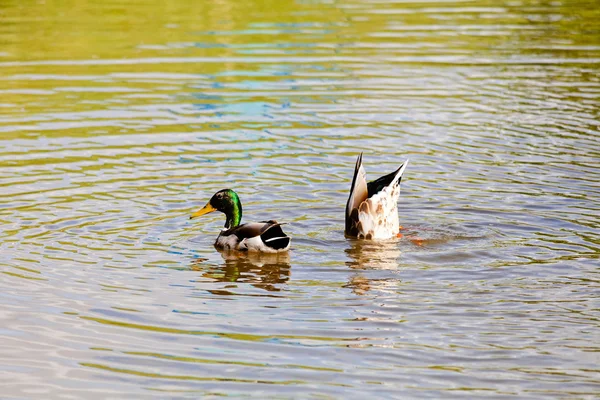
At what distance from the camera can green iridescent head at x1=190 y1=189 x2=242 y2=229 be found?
12.2 metres

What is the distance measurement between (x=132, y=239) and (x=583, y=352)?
17.4 ft

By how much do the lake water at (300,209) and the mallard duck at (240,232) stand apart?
0.23 m

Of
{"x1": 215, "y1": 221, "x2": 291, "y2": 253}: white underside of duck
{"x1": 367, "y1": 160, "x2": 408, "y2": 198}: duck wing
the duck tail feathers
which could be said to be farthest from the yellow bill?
{"x1": 367, "y1": 160, "x2": 408, "y2": 198}: duck wing

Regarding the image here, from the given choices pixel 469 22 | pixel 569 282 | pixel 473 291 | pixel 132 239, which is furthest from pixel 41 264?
pixel 469 22

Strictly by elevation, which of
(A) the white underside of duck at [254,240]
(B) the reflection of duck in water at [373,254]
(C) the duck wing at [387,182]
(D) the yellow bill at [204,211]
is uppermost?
(C) the duck wing at [387,182]

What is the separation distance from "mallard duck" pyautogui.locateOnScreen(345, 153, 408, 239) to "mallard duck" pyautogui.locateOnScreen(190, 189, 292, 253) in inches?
33.5

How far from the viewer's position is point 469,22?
25641 mm

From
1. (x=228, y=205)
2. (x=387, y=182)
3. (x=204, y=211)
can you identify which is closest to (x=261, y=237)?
(x=228, y=205)

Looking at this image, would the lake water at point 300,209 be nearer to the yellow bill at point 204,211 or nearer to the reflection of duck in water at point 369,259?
the reflection of duck in water at point 369,259

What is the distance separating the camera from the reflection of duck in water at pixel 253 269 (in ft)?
35.2

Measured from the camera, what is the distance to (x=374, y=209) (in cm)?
1195

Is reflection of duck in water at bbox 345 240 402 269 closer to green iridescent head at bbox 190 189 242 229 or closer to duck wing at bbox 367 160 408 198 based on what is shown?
duck wing at bbox 367 160 408 198

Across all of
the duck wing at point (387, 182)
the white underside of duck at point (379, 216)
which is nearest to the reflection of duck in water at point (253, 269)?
the white underside of duck at point (379, 216)

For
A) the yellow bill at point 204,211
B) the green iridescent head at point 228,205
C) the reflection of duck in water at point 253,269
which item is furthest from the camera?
A: the yellow bill at point 204,211
